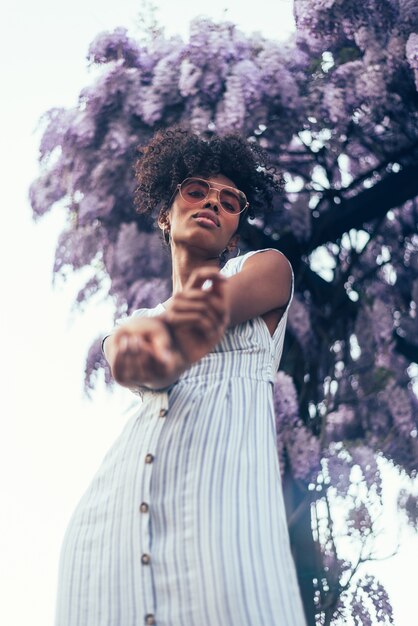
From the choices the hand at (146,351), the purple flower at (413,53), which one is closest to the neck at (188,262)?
the hand at (146,351)

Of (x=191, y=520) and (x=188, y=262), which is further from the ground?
(x=188, y=262)

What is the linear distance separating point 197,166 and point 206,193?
0.56 ft

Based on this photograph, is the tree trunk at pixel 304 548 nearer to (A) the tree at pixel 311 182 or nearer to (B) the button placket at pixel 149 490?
(A) the tree at pixel 311 182

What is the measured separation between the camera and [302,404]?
241 inches

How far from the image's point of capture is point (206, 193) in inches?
84.9

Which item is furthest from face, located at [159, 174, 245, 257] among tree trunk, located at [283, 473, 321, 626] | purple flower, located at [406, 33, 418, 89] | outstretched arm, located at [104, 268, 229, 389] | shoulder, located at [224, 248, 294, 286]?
purple flower, located at [406, 33, 418, 89]

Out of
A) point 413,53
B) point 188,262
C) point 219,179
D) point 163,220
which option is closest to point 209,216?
point 188,262

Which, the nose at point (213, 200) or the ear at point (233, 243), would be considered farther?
the ear at point (233, 243)

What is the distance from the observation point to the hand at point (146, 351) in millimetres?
1382

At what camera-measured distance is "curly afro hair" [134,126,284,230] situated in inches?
91.3

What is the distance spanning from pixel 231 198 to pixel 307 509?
3.91 meters

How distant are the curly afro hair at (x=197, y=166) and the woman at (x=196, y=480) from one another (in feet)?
1.00

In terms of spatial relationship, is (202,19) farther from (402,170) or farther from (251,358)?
(251,358)

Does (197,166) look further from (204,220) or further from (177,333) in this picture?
(177,333)
